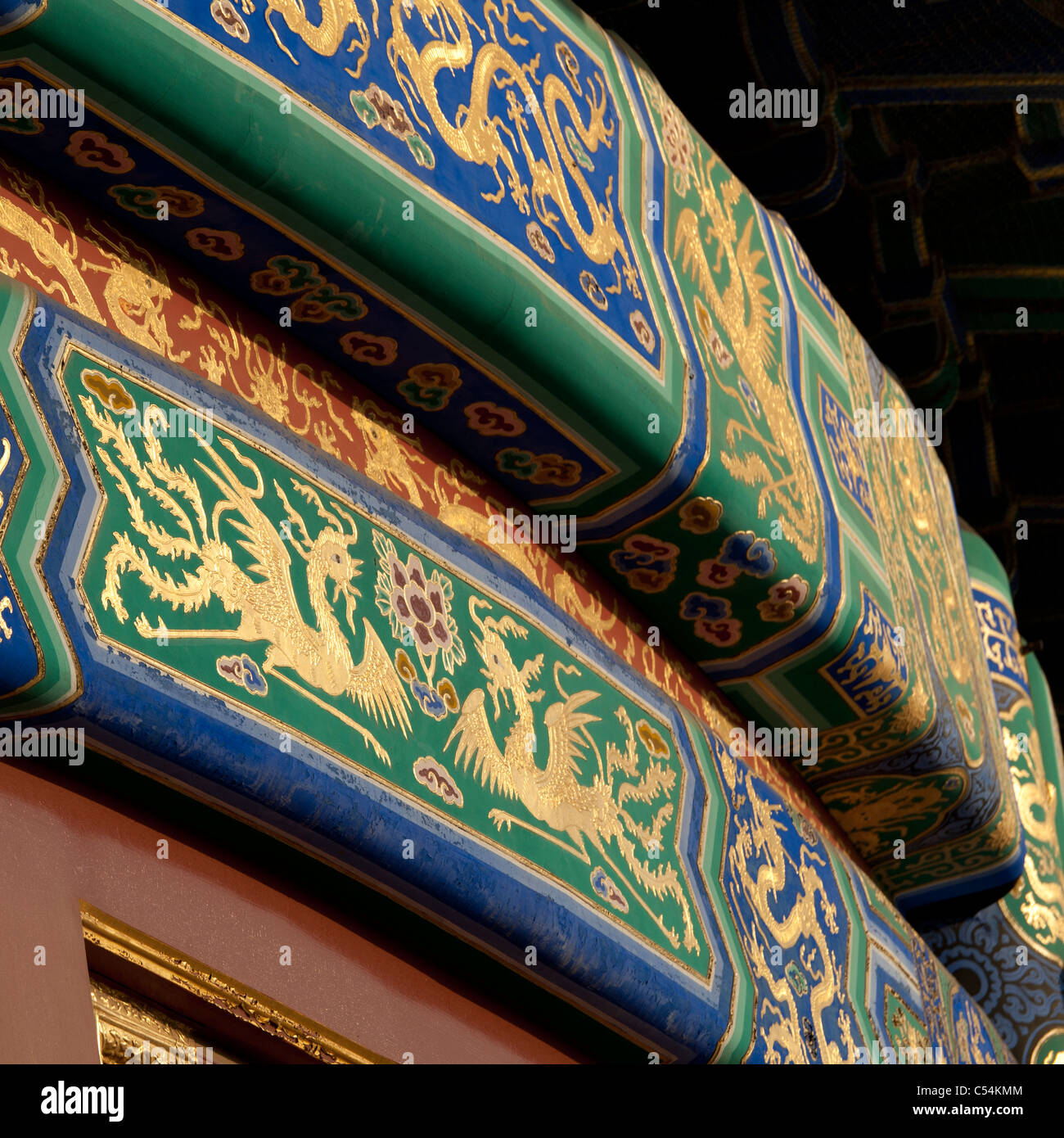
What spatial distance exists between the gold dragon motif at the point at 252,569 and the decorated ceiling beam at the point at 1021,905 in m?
1.92

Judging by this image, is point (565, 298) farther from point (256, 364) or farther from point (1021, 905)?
point (1021, 905)

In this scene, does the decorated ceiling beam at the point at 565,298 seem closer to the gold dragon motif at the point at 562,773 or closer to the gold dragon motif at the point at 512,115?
the gold dragon motif at the point at 512,115

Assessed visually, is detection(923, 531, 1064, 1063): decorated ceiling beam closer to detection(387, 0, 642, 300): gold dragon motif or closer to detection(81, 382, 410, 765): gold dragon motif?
detection(387, 0, 642, 300): gold dragon motif

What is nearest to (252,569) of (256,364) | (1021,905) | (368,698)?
(368,698)

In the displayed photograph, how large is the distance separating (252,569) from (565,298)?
0.49 m

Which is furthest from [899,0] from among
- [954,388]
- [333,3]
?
[333,3]

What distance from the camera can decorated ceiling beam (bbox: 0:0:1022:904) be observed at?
116cm

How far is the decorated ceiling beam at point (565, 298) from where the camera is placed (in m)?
1.16

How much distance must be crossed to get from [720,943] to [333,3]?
100 cm

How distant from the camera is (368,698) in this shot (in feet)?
3.91

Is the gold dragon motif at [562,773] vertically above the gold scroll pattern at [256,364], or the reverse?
the gold scroll pattern at [256,364]

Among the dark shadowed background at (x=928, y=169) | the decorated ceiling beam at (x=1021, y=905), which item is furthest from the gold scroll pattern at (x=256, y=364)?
the decorated ceiling beam at (x=1021, y=905)

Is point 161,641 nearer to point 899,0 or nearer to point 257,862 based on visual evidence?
point 257,862

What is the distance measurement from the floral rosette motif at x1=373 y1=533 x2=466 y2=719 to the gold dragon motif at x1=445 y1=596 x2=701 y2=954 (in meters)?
0.03
